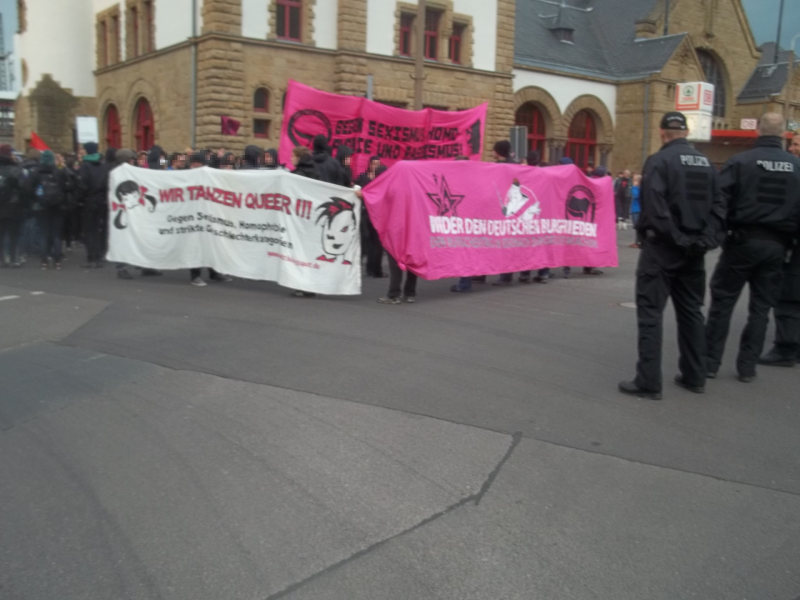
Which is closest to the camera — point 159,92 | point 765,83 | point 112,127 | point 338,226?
point 338,226

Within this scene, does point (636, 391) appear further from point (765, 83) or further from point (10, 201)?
point (765, 83)

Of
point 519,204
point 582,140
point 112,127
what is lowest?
point 519,204

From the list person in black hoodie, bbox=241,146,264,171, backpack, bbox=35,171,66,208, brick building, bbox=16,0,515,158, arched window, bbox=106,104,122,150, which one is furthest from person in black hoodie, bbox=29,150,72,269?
arched window, bbox=106,104,122,150

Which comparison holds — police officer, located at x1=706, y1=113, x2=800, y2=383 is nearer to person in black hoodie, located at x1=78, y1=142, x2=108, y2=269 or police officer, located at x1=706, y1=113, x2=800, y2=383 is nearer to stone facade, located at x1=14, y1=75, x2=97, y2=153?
person in black hoodie, located at x1=78, y1=142, x2=108, y2=269

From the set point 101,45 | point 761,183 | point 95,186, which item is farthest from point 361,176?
point 101,45

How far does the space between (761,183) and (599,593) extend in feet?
14.0

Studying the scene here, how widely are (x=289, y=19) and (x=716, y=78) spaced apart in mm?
30057

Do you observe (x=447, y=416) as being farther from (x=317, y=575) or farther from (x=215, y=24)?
(x=215, y=24)

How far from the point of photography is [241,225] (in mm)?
10805

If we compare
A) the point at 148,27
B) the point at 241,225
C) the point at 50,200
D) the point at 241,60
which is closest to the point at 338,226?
the point at 241,225

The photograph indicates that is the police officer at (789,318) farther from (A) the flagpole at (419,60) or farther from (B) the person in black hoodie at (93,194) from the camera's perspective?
(A) the flagpole at (419,60)

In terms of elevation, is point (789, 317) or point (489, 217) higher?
point (489, 217)

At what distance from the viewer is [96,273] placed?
12.7 m

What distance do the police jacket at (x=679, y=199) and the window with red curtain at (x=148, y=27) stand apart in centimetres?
2755
